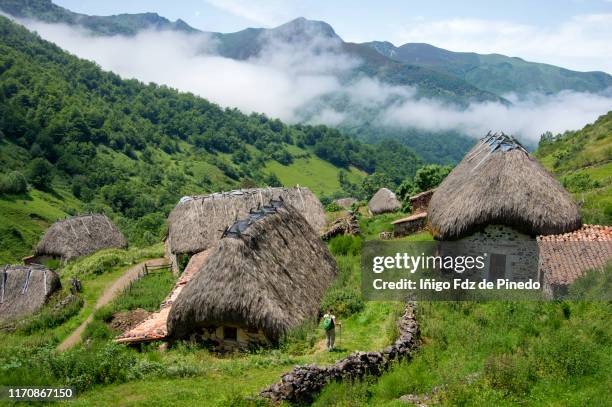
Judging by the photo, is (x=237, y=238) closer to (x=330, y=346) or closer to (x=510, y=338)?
(x=330, y=346)

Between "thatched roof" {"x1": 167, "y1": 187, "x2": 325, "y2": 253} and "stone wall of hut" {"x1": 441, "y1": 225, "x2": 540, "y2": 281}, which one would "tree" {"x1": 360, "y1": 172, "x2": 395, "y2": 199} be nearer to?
"thatched roof" {"x1": 167, "y1": 187, "x2": 325, "y2": 253}

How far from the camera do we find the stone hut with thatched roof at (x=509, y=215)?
51.4 feet

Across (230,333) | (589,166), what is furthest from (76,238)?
(589,166)

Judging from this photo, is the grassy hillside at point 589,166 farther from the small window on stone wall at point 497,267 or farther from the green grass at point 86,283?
the green grass at point 86,283

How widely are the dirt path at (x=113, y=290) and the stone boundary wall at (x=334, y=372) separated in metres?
11.5

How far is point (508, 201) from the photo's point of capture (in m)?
15.8

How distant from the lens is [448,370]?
9.92 meters

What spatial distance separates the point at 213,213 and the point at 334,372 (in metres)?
18.9

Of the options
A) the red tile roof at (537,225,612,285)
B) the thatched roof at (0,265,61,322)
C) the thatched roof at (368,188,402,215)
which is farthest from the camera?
the thatched roof at (368,188,402,215)

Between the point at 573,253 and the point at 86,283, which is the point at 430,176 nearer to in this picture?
the point at 573,253

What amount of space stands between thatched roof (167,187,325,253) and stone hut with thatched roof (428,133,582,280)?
11882 millimetres

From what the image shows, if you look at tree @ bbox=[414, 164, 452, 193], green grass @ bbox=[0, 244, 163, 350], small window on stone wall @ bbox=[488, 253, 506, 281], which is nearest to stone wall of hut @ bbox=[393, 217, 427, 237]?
small window on stone wall @ bbox=[488, 253, 506, 281]

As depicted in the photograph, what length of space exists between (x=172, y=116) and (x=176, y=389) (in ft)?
400

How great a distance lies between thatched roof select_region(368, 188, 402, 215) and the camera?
4197 centimetres
